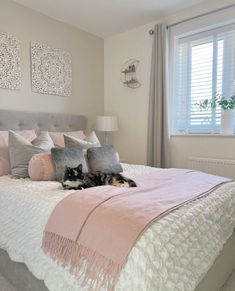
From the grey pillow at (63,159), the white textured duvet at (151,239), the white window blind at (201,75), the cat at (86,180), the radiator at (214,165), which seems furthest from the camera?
the white window blind at (201,75)

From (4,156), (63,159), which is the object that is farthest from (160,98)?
(4,156)

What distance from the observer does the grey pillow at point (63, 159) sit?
183 centimetres

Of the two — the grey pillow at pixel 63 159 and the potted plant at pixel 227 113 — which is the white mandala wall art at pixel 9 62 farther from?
the potted plant at pixel 227 113

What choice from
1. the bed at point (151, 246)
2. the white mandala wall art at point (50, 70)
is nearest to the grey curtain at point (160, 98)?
the white mandala wall art at point (50, 70)

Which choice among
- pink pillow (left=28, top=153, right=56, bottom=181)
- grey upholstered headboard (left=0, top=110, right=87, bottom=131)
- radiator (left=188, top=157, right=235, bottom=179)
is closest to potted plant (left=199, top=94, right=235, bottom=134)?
radiator (left=188, top=157, right=235, bottom=179)

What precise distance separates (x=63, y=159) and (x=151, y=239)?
1.09 meters

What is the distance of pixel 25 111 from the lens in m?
2.70

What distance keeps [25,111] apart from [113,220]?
6.80 feet

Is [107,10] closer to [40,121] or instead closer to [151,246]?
[40,121]

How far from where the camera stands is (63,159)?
6.09 feet

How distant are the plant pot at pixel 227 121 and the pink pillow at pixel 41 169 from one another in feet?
6.49

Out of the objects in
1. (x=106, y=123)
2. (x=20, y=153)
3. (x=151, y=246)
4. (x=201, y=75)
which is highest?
(x=201, y=75)

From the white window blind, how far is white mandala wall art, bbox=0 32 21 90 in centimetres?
198

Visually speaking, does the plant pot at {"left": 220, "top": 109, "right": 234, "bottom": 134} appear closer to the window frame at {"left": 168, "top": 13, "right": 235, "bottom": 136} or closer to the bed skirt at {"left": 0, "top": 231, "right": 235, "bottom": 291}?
the window frame at {"left": 168, "top": 13, "right": 235, "bottom": 136}
